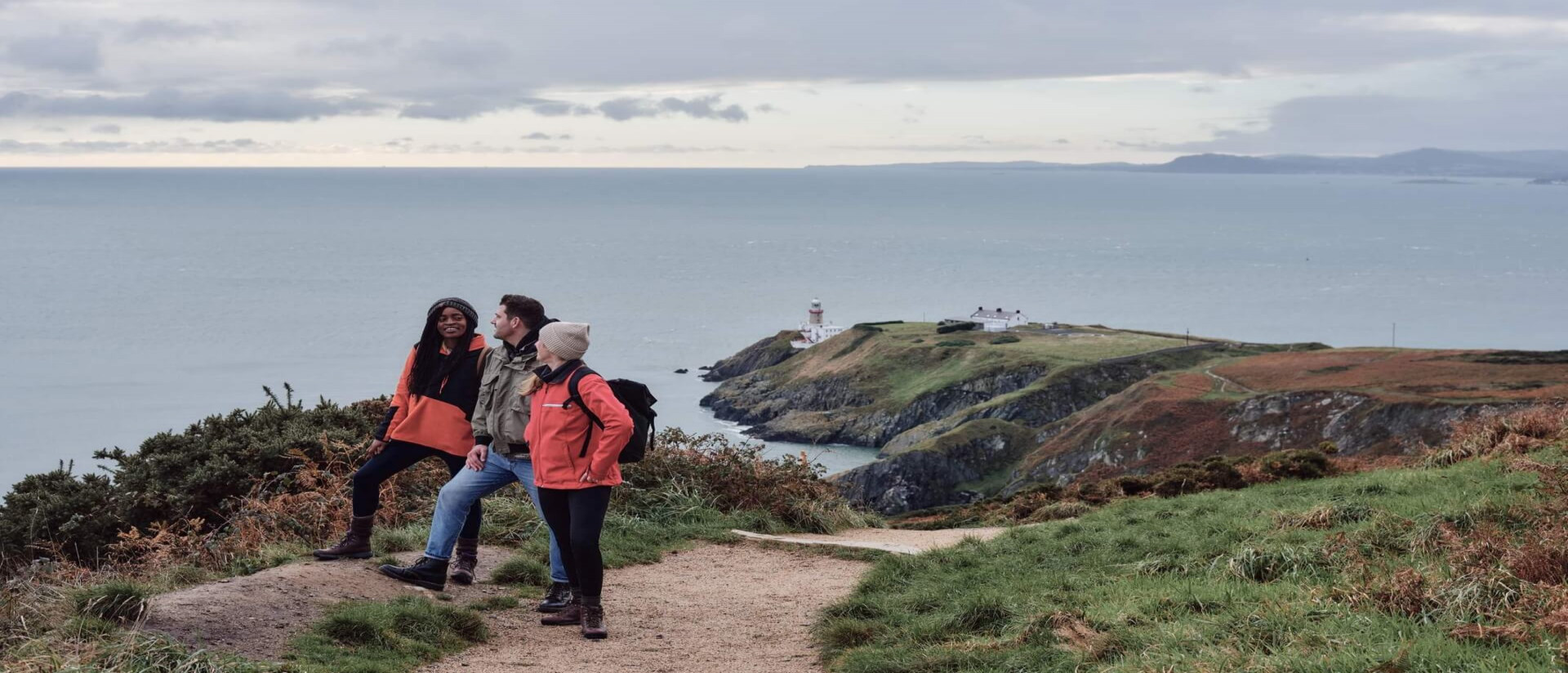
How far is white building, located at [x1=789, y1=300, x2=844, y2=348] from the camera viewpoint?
390 feet

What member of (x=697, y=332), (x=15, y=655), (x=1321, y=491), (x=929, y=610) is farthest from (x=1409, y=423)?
(x=697, y=332)

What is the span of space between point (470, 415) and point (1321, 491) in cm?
815

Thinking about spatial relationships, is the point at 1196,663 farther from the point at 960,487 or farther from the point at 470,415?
the point at 960,487

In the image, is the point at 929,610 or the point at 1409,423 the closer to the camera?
the point at 929,610

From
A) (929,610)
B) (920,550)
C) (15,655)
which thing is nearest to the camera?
(15,655)

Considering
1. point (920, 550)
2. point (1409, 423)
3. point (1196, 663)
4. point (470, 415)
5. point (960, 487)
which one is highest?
point (470, 415)

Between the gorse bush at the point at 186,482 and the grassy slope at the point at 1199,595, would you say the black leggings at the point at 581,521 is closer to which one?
the grassy slope at the point at 1199,595

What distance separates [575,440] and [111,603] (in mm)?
2809

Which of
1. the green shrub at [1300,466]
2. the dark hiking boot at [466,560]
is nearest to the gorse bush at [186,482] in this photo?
the dark hiking boot at [466,560]

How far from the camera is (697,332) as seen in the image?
141250mm

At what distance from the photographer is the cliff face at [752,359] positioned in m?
117

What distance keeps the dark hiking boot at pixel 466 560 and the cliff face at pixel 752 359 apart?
104 m

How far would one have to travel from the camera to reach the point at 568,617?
366 inches

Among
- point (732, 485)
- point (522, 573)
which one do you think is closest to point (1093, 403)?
point (732, 485)
